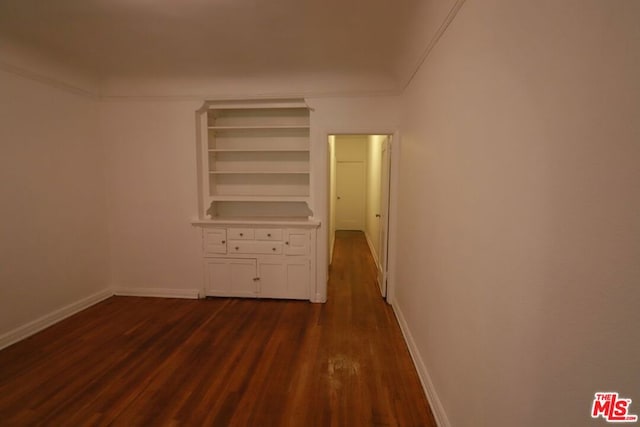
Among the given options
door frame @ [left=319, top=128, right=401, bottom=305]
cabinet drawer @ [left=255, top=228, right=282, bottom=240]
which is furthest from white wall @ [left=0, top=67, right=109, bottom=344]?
door frame @ [left=319, top=128, right=401, bottom=305]

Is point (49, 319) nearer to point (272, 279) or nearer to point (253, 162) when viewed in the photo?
point (272, 279)

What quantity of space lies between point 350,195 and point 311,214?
4.45 metres

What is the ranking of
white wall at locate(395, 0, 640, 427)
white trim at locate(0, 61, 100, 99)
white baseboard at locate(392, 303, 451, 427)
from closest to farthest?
white wall at locate(395, 0, 640, 427)
white baseboard at locate(392, 303, 451, 427)
white trim at locate(0, 61, 100, 99)

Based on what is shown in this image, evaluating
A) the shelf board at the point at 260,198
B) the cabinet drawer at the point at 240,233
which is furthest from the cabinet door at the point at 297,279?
the shelf board at the point at 260,198

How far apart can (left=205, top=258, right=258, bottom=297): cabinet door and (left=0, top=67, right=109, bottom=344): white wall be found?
139cm

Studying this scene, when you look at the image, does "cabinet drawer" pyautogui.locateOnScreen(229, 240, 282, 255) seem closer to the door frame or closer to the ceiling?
the door frame

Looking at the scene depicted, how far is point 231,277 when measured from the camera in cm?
338

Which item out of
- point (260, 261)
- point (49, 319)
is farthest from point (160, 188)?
point (49, 319)

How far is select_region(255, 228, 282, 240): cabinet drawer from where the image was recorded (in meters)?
3.27

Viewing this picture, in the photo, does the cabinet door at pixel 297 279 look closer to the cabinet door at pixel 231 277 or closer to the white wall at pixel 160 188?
the white wall at pixel 160 188

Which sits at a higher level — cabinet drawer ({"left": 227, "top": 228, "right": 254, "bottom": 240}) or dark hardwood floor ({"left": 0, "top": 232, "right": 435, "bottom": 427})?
cabinet drawer ({"left": 227, "top": 228, "right": 254, "bottom": 240})

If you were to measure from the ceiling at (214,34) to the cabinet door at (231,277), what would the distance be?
2.23m

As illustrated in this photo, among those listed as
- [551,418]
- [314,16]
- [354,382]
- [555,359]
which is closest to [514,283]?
[555,359]

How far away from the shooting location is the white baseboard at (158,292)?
3.44 metres
